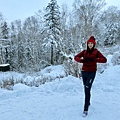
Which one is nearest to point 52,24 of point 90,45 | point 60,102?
point 60,102

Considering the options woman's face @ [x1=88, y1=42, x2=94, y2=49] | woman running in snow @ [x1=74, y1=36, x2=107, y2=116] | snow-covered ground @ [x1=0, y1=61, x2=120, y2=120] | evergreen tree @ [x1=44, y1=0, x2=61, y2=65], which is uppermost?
evergreen tree @ [x1=44, y1=0, x2=61, y2=65]

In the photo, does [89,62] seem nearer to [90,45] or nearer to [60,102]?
[90,45]

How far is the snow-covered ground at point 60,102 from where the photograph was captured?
3.94 m

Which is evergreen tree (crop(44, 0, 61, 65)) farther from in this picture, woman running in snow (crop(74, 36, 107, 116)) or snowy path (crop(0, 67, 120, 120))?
woman running in snow (crop(74, 36, 107, 116))

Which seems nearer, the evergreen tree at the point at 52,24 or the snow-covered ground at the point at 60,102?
the snow-covered ground at the point at 60,102

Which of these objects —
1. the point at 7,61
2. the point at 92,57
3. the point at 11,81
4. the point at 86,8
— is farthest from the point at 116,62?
the point at 7,61

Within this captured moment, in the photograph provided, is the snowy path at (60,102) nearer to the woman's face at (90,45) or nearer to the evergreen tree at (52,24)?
the woman's face at (90,45)

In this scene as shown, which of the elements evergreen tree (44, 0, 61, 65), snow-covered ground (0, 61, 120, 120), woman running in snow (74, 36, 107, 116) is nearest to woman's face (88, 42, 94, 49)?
woman running in snow (74, 36, 107, 116)

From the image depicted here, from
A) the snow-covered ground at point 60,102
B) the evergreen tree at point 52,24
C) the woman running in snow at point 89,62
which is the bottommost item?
the snow-covered ground at point 60,102

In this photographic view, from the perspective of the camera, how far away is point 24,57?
39.2m

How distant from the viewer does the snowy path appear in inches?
155

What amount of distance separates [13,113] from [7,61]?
34765 mm

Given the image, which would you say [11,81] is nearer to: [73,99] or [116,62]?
[73,99]

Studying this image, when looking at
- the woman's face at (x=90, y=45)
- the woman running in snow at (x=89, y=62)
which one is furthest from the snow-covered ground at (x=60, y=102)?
the woman's face at (x=90, y=45)
